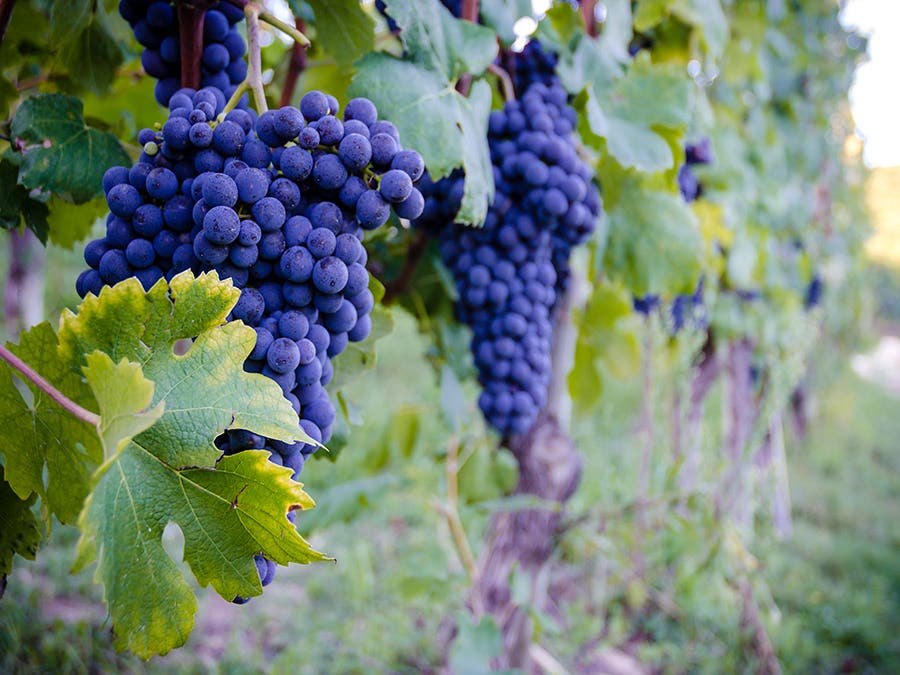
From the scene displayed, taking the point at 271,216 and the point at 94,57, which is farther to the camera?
the point at 94,57

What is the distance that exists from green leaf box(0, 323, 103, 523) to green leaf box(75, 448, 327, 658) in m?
0.08

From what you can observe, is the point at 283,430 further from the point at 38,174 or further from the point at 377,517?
the point at 377,517

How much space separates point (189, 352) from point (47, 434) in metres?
0.21

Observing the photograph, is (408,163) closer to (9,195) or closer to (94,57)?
(9,195)

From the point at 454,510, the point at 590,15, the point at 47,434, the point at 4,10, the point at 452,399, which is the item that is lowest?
the point at 454,510

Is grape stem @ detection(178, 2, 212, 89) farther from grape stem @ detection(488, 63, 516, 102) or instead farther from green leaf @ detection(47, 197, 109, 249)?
grape stem @ detection(488, 63, 516, 102)

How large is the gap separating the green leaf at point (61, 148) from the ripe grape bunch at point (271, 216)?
17 centimetres

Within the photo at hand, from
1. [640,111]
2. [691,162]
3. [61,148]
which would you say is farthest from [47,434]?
[691,162]

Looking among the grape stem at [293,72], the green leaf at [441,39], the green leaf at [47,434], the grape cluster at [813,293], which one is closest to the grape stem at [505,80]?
the green leaf at [441,39]

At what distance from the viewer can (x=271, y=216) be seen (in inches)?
25.6

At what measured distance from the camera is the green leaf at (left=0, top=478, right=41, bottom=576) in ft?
2.33

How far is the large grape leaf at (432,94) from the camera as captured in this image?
0.86 metres

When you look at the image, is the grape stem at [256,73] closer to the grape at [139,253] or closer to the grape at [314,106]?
the grape at [314,106]

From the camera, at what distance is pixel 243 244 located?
2.13 feet
